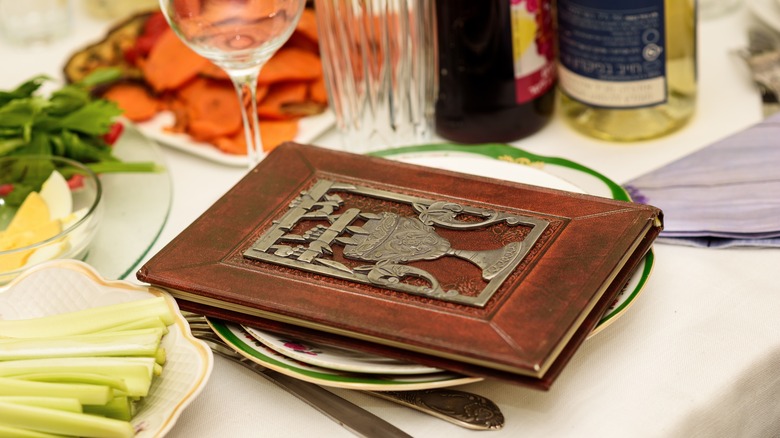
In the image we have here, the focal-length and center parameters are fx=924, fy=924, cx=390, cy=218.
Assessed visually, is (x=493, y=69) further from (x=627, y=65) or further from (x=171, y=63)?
(x=171, y=63)

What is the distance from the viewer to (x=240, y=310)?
22.0 inches

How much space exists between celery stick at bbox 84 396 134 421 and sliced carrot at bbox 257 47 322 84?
46 cm

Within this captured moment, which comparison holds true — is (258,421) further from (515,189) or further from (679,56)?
(679,56)

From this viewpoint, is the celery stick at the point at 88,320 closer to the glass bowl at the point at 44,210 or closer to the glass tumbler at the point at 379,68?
the glass bowl at the point at 44,210

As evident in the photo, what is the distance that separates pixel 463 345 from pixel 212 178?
17.5 inches

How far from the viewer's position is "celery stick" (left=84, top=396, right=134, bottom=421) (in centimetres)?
50

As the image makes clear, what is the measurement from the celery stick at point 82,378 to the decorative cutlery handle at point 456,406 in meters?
0.15

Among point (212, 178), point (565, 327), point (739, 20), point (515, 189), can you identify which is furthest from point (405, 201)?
point (739, 20)

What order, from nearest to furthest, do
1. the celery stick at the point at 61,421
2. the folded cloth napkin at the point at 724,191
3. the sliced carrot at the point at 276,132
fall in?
the celery stick at the point at 61,421 < the folded cloth napkin at the point at 724,191 < the sliced carrot at the point at 276,132

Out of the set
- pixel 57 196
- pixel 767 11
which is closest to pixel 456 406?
pixel 57 196

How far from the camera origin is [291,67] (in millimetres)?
915

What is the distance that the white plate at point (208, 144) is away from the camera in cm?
88

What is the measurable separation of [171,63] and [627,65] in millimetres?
444

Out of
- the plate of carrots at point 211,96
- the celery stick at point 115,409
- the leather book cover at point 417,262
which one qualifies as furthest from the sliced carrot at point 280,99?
the celery stick at point 115,409
